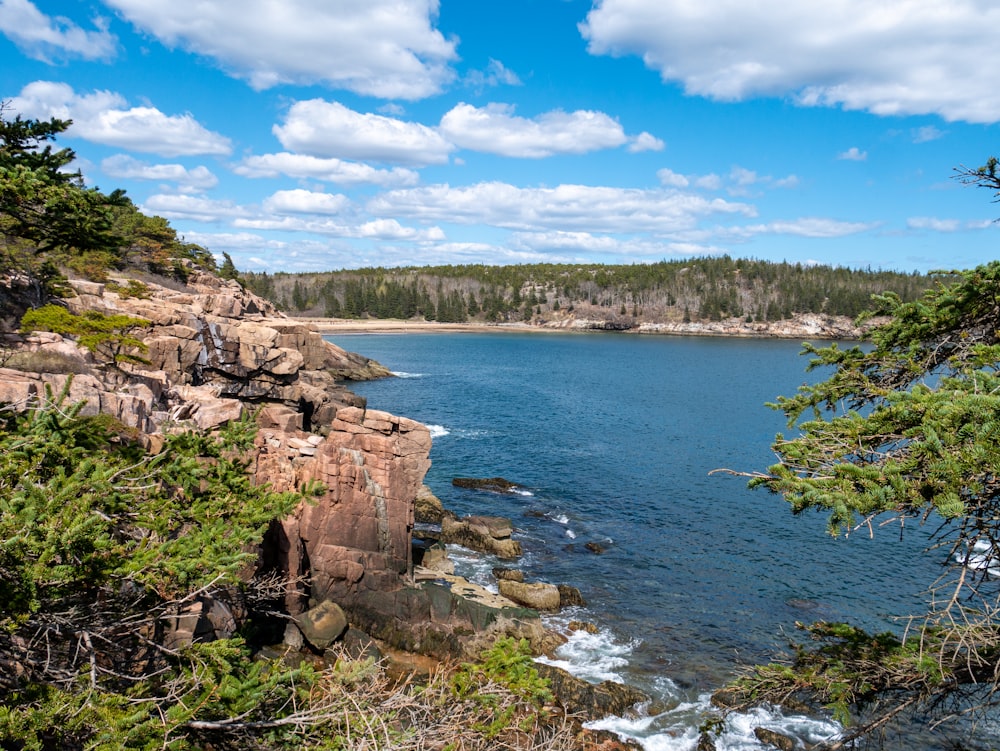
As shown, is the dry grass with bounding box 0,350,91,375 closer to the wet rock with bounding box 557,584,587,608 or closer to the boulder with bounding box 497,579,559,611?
the boulder with bounding box 497,579,559,611

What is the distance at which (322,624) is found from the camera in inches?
904

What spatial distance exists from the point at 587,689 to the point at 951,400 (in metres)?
16.9

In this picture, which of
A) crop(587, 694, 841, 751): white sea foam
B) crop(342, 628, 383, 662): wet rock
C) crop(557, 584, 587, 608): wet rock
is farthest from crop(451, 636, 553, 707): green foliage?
crop(557, 584, 587, 608): wet rock

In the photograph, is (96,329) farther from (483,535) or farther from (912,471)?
(912,471)

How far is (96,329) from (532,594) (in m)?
26.2

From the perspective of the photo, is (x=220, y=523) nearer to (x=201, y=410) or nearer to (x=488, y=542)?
(x=201, y=410)

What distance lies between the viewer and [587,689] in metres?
21.8

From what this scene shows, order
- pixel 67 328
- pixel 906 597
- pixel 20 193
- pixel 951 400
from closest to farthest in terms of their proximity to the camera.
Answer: pixel 951 400
pixel 20 193
pixel 906 597
pixel 67 328

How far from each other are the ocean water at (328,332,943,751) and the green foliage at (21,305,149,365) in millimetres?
20082

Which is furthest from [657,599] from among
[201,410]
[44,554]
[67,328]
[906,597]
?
[67,328]

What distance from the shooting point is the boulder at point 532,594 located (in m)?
28.2

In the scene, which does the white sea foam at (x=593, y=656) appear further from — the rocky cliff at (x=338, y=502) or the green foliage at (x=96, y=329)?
the green foliage at (x=96, y=329)

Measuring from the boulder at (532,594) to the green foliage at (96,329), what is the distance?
2254cm

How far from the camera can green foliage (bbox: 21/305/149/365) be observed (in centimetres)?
3195
